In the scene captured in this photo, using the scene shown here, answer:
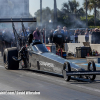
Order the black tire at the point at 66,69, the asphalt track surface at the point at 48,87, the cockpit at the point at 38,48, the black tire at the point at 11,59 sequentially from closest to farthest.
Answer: the asphalt track surface at the point at 48,87 < the black tire at the point at 66,69 < the cockpit at the point at 38,48 < the black tire at the point at 11,59

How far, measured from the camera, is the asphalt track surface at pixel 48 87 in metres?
6.50

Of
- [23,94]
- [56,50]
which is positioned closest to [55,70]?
[23,94]

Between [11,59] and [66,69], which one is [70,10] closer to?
[11,59]

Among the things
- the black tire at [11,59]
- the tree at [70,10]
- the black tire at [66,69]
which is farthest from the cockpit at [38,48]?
the tree at [70,10]

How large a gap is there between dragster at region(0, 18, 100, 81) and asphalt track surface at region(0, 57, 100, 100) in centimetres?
29

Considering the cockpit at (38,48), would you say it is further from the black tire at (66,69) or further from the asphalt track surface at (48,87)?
the black tire at (66,69)

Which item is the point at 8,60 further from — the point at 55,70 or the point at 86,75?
the point at 86,75

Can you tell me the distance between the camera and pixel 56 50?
18.2 m

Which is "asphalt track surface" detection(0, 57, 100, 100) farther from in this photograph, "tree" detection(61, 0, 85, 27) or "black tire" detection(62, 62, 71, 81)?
"tree" detection(61, 0, 85, 27)

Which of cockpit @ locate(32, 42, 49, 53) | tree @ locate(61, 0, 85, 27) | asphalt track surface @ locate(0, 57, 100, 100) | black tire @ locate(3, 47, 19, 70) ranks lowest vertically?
asphalt track surface @ locate(0, 57, 100, 100)

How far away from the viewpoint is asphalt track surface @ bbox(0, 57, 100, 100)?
650 cm

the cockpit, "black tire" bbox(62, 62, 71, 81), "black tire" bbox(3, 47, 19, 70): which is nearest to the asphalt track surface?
"black tire" bbox(62, 62, 71, 81)

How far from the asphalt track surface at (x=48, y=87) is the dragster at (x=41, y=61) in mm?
295

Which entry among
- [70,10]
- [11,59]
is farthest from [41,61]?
[70,10]
